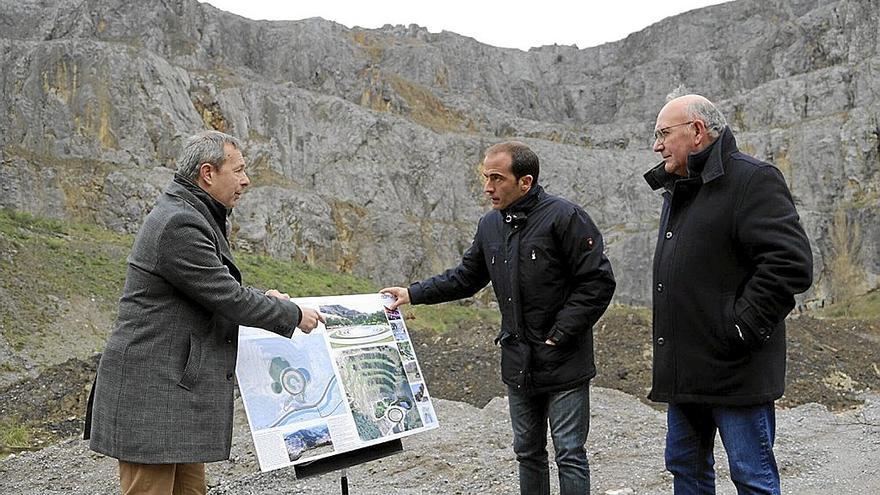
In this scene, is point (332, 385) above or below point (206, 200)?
below

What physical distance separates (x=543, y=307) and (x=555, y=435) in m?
0.80

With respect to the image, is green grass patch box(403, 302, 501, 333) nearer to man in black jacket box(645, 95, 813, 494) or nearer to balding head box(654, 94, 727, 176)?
man in black jacket box(645, 95, 813, 494)

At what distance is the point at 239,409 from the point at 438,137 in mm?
39123

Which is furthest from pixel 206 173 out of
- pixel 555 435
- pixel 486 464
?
pixel 486 464

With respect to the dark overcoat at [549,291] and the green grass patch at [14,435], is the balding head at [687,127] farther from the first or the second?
the green grass patch at [14,435]

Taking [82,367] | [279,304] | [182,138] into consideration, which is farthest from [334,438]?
[182,138]

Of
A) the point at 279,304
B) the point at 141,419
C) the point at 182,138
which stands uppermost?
the point at 182,138

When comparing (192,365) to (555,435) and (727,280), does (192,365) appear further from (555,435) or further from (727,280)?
(727,280)

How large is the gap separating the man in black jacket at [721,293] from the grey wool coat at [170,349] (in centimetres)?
238

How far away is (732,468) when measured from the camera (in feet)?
12.2

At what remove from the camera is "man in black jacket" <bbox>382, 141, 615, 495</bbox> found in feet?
14.1

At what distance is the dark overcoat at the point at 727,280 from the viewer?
352 centimetres

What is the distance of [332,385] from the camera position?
4449 millimetres

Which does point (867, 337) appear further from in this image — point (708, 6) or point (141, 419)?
point (708, 6)
